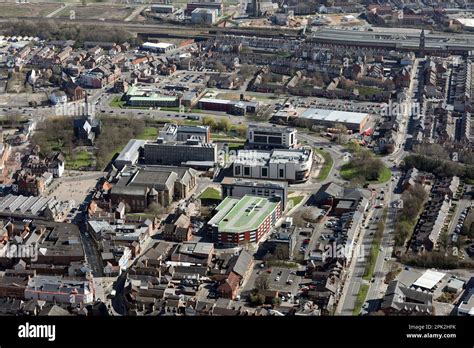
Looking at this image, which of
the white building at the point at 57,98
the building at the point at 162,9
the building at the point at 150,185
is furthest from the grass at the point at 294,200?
the building at the point at 162,9

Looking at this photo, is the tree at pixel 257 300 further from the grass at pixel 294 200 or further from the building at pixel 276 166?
the building at pixel 276 166

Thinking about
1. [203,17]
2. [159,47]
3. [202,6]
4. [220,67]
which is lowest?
[220,67]

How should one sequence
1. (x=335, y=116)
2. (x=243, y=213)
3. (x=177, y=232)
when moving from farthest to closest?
(x=335, y=116) < (x=243, y=213) < (x=177, y=232)

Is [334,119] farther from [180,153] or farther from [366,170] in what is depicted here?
[180,153]

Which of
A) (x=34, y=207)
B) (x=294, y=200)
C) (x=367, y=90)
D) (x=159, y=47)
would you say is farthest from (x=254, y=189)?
(x=159, y=47)

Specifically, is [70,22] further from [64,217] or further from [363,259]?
[363,259]

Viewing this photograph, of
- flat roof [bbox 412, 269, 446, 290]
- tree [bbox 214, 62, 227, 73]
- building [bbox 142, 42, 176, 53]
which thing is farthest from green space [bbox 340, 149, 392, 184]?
building [bbox 142, 42, 176, 53]
